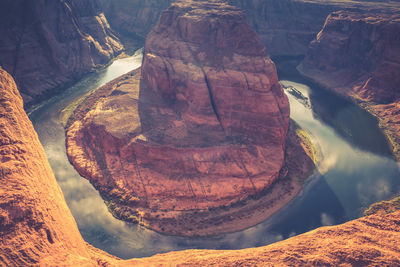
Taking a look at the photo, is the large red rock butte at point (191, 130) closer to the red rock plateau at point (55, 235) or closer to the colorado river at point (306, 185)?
the colorado river at point (306, 185)

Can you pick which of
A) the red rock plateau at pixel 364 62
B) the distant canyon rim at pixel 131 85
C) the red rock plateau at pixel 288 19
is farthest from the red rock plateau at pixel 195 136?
the red rock plateau at pixel 288 19

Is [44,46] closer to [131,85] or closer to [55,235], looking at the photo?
[131,85]

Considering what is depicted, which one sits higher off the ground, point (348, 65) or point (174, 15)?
point (174, 15)

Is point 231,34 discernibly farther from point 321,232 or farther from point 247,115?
point 321,232

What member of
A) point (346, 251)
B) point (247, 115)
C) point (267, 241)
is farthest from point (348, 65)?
point (346, 251)

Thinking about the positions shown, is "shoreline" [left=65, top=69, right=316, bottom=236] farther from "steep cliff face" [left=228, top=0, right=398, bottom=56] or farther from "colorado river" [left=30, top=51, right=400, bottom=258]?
"steep cliff face" [left=228, top=0, right=398, bottom=56]

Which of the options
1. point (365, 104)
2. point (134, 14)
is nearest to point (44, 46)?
point (134, 14)

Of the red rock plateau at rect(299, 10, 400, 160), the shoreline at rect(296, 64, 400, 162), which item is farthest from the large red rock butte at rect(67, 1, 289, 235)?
the red rock plateau at rect(299, 10, 400, 160)
